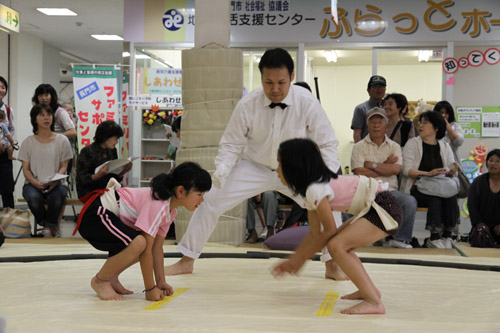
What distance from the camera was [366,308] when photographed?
2561 millimetres

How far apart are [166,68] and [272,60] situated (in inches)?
218

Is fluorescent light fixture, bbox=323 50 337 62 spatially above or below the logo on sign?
below

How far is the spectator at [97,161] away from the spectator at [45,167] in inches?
12.7

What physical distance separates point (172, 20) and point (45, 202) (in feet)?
11.6

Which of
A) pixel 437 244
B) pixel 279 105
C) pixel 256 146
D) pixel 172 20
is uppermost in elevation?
pixel 172 20

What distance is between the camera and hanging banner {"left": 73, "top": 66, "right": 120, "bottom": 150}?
8.38m

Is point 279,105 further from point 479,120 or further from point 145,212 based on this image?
point 479,120

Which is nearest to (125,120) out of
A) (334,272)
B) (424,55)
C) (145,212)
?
(424,55)

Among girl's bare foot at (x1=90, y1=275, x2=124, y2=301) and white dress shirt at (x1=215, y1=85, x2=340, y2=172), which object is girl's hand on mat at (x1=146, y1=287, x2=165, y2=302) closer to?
girl's bare foot at (x1=90, y1=275, x2=124, y2=301)

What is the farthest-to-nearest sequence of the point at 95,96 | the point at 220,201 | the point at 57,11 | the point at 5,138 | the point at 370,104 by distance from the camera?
the point at 57,11
the point at 95,96
the point at 5,138
the point at 370,104
the point at 220,201

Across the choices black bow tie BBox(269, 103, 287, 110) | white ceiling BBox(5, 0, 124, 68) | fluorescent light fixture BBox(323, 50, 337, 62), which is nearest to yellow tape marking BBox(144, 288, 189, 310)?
black bow tie BBox(269, 103, 287, 110)

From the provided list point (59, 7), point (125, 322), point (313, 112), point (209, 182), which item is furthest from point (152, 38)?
point (125, 322)

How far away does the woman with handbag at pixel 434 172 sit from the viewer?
5.34 metres

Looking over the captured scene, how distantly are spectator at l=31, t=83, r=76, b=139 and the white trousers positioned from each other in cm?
329
